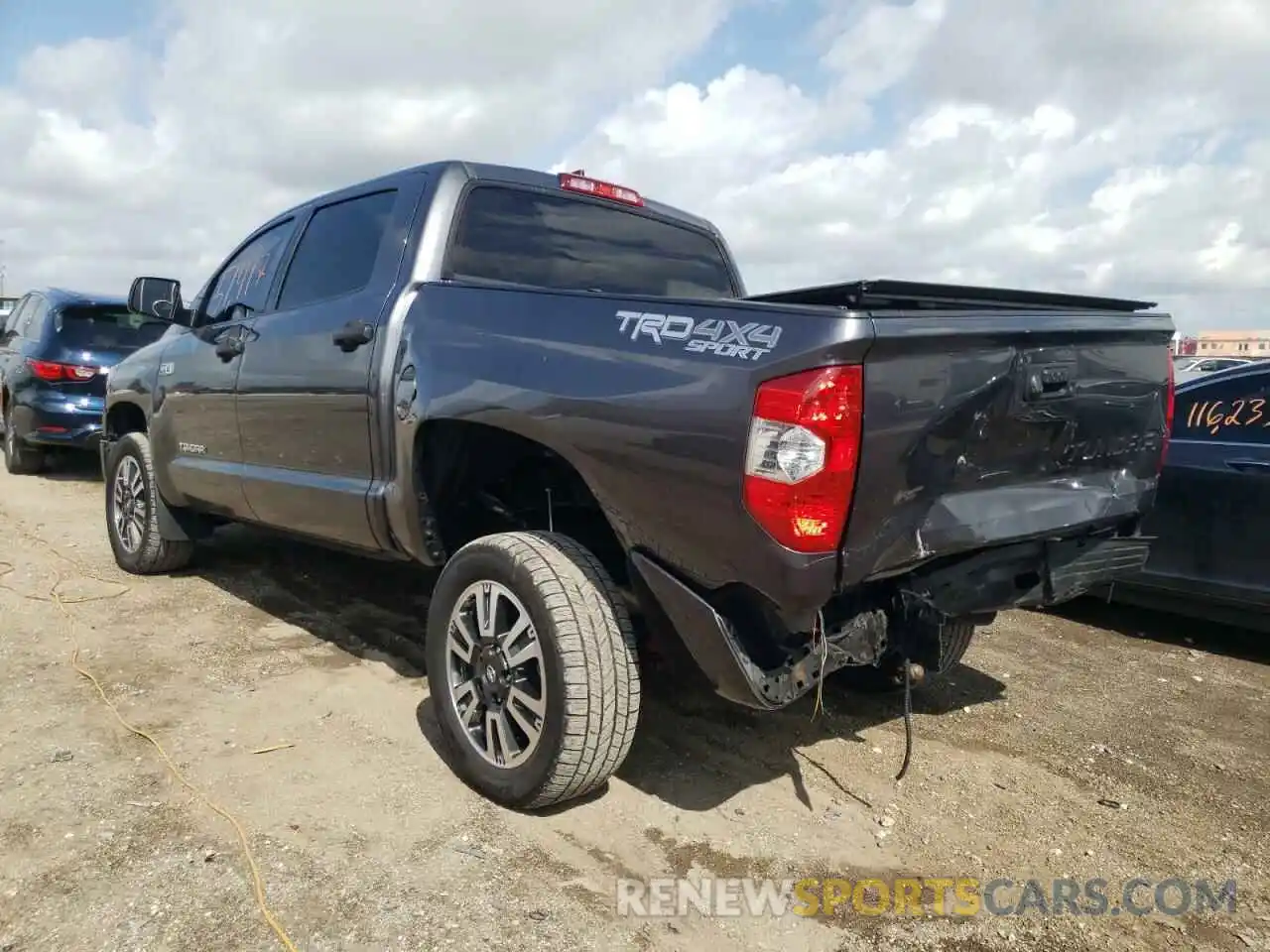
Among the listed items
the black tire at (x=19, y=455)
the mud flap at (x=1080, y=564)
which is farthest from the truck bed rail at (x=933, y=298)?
the black tire at (x=19, y=455)

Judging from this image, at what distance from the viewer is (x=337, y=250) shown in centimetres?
389

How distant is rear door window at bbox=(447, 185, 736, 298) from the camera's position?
3.50 meters

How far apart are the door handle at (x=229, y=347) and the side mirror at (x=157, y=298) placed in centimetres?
54

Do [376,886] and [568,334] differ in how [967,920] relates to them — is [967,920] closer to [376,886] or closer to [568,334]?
[376,886]

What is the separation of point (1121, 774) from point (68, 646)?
166 inches

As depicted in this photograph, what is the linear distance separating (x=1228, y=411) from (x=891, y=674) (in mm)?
2277

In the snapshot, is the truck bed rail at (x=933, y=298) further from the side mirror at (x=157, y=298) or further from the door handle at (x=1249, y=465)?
the side mirror at (x=157, y=298)

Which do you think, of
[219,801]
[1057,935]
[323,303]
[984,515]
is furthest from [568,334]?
[1057,935]

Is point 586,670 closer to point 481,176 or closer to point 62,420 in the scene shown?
point 481,176

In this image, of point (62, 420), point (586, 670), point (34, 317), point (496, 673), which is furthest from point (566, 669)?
point (34, 317)

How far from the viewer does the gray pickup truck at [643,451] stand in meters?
2.24

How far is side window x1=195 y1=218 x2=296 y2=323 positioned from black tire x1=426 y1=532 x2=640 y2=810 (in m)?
2.21

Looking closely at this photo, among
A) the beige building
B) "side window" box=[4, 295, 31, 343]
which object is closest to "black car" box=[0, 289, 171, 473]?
"side window" box=[4, 295, 31, 343]

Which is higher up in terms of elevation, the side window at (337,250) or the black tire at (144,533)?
the side window at (337,250)
